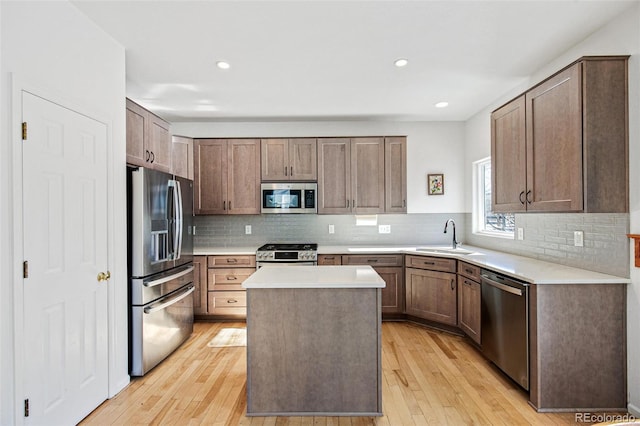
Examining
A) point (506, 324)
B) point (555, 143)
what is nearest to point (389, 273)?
point (506, 324)

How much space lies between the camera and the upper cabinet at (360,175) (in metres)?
4.41

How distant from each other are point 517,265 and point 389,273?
154cm

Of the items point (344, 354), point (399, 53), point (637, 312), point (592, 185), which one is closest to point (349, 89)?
point (399, 53)

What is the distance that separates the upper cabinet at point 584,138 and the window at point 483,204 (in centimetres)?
170

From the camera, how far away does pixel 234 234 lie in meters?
4.78

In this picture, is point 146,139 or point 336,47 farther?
point 146,139

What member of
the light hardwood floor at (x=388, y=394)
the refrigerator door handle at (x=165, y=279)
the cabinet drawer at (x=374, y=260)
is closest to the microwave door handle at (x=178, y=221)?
the refrigerator door handle at (x=165, y=279)

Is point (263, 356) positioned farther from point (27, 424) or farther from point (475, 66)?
point (475, 66)

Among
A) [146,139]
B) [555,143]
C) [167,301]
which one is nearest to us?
[555,143]

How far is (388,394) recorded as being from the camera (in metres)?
2.51

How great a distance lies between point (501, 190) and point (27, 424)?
365 centimetres

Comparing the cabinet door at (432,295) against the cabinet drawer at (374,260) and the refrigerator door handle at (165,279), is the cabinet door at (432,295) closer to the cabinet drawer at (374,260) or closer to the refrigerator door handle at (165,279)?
the cabinet drawer at (374,260)

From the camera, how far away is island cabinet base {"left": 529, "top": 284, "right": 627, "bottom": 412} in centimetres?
223

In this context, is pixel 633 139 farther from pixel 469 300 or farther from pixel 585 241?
pixel 469 300
